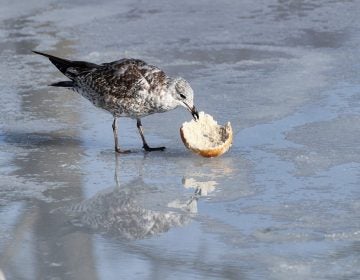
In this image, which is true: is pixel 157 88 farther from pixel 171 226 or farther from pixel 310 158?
pixel 171 226

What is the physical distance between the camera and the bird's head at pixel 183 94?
25.7 feet

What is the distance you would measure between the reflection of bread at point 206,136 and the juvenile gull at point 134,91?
0.29ft

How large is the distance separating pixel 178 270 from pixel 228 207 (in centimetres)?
114

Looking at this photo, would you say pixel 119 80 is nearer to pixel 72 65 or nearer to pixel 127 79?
pixel 127 79

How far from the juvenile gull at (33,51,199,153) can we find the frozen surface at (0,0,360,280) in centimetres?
29

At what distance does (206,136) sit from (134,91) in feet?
2.04

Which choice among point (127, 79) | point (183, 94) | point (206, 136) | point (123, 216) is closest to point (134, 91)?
point (127, 79)

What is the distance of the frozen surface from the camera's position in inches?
225

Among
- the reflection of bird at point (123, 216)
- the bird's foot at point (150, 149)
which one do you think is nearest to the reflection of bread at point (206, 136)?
the bird's foot at point (150, 149)

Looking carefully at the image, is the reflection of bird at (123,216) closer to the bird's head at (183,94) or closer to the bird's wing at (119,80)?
the bird's head at (183,94)

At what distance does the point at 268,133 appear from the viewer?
322 inches

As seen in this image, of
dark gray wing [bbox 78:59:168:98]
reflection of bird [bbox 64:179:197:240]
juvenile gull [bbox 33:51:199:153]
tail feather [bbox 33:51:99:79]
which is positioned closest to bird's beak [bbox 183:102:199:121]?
juvenile gull [bbox 33:51:199:153]

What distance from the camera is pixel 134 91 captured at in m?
8.00

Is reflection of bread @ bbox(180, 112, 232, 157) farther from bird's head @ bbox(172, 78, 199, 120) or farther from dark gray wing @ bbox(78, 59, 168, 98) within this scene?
dark gray wing @ bbox(78, 59, 168, 98)
